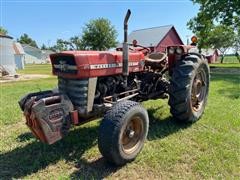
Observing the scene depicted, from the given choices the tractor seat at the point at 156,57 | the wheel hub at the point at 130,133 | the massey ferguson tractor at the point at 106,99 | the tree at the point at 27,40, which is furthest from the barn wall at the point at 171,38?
the tree at the point at 27,40

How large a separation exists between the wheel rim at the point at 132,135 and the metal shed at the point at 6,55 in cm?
2111

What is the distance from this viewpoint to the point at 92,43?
39.6 meters

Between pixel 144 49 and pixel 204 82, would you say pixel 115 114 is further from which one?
pixel 204 82

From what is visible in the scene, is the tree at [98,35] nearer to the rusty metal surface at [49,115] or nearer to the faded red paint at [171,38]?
the faded red paint at [171,38]

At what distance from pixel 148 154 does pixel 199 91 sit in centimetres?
239

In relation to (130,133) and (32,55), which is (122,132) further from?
(32,55)

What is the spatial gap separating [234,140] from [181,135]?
85 cm

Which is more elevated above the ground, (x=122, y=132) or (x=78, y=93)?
(x=78, y=93)

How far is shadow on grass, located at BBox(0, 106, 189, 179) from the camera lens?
336cm

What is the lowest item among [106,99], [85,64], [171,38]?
[106,99]

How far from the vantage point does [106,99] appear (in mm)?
4023

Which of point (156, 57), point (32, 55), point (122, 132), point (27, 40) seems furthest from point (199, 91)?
point (27, 40)

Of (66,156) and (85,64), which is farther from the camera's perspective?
(66,156)

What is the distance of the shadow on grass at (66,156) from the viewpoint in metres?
3.36
